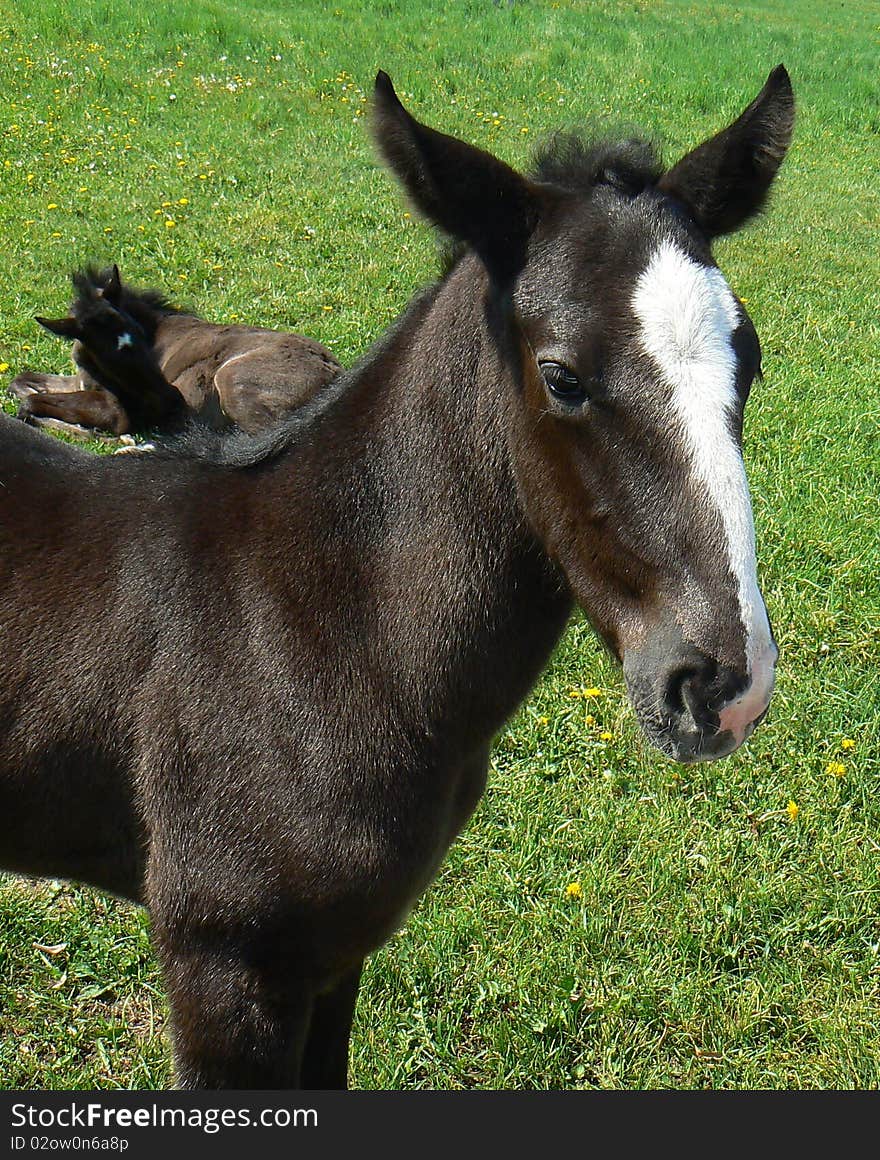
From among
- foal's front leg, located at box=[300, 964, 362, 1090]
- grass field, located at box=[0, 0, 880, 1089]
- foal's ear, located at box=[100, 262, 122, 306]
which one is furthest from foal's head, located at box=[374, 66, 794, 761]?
foal's ear, located at box=[100, 262, 122, 306]

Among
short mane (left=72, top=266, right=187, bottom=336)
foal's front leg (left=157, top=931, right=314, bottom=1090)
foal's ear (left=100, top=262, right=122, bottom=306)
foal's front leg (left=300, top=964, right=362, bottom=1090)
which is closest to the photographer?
foal's front leg (left=157, top=931, right=314, bottom=1090)

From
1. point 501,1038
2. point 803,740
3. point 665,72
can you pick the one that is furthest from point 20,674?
point 665,72

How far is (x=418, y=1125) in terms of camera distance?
2.27m

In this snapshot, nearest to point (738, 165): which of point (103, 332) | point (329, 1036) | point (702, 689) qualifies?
point (702, 689)

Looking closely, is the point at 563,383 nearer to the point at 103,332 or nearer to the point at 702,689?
the point at 702,689

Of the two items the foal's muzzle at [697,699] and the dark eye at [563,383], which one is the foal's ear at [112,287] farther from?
the foal's muzzle at [697,699]

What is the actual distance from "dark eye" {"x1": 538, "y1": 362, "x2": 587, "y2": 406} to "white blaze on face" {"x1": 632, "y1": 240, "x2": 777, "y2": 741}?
0.43 ft

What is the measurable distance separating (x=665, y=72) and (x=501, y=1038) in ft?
46.2

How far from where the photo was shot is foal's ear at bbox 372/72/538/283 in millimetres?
1742

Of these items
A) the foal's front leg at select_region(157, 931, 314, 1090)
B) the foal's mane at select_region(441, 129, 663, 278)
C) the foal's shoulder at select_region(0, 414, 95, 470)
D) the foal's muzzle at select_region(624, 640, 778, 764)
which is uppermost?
the foal's mane at select_region(441, 129, 663, 278)

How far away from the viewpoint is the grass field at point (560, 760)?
2.94 m

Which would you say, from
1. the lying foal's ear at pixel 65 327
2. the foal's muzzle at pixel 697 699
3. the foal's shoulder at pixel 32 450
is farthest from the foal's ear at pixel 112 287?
the foal's muzzle at pixel 697 699

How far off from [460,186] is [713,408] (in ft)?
1.98

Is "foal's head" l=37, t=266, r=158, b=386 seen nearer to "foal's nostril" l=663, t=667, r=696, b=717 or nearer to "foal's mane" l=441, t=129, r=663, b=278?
"foal's mane" l=441, t=129, r=663, b=278
